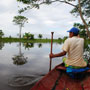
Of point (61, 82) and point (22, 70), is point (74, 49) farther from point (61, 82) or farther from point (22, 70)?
point (22, 70)

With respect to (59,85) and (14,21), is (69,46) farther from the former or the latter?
(14,21)

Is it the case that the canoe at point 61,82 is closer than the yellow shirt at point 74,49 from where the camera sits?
Yes

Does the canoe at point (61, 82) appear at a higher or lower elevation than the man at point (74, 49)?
lower

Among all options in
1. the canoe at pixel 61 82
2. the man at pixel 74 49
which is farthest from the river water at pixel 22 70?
the man at pixel 74 49

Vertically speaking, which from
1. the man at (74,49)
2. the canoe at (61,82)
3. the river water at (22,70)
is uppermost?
the man at (74,49)

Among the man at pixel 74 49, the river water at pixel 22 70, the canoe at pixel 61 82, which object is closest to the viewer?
the canoe at pixel 61 82

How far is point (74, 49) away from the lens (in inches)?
218

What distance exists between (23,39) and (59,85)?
7144 centimetres

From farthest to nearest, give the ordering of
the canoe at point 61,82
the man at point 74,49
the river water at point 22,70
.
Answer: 1. the river water at point 22,70
2. the man at point 74,49
3. the canoe at point 61,82

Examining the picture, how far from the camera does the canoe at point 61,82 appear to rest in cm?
484

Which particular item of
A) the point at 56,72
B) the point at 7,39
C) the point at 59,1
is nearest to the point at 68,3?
the point at 59,1

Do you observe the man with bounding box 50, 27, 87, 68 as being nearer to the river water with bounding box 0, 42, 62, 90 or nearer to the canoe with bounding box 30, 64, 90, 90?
the canoe with bounding box 30, 64, 90, 90

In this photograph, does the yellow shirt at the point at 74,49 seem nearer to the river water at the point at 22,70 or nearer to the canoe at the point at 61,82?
the canoe at the point at 61,82

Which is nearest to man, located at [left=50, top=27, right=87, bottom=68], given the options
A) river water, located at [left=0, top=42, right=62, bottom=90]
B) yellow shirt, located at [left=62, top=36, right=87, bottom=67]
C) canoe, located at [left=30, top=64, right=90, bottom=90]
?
yellow shirt, located at [left=62, top=36, right=87, bottom=67]
